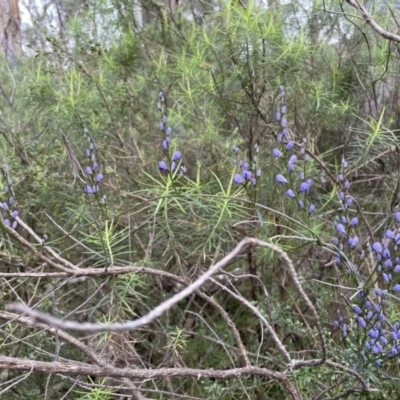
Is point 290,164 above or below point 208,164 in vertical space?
above

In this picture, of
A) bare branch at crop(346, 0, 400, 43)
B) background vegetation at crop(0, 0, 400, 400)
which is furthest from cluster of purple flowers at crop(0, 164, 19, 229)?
bare branch at crop(346, 0, 400, 43)

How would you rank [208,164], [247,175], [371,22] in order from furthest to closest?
[208,164] → [371,22] → [247,175]

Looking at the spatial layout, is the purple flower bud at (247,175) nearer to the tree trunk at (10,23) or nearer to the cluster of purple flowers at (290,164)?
the cluster of purple flowers at (290,164)

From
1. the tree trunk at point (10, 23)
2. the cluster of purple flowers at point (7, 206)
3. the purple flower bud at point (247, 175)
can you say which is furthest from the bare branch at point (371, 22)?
the tree trunk at point (10, 23)

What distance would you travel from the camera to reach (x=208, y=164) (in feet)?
7.56

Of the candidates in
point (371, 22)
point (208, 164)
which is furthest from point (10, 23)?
point (371, 22)

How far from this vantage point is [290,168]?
4.50ft

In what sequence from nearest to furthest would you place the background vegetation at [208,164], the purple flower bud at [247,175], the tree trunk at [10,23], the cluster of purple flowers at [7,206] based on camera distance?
the purple flower bud at [247,175]
the cluster of purple flowers at [7,206]
the background vegetation at [208,164]
the tree trunk at [10,23]

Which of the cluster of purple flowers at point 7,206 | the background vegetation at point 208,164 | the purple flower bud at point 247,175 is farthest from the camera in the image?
the background vegetation at point 208,164

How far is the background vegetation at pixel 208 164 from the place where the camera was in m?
1.85

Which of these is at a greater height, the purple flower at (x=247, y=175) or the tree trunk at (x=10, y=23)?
the tree trunk at (x=10, y=23)

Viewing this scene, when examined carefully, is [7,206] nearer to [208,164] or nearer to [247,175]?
[247,175]

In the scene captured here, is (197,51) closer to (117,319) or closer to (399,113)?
(399,113)

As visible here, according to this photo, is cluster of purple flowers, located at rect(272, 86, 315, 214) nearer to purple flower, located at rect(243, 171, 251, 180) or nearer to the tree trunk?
purple flower, located at rect(243, 171, 251, 180)
